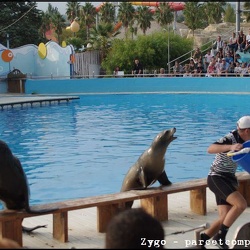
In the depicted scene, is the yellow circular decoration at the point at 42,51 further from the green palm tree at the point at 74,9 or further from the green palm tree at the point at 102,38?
the green palm tree at the point at 74,9

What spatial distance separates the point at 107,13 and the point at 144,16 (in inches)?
275

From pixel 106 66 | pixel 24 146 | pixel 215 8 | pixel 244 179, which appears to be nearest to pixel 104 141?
pixel 24 146

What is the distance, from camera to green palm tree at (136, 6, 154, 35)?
56625mm

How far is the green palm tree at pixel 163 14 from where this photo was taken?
57.9 metres

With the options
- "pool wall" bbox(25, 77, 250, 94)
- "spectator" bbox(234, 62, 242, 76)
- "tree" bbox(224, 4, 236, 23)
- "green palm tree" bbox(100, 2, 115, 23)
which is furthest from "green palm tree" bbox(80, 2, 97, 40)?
"spectator" bbox(234, 62, 242, 76)

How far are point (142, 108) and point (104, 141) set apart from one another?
8.25 meters

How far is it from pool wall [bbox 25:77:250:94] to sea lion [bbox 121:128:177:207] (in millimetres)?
20695

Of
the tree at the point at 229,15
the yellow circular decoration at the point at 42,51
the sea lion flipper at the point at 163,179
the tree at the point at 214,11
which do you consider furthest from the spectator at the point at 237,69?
the tree at the point at 229,15

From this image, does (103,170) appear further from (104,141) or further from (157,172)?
(157,172)

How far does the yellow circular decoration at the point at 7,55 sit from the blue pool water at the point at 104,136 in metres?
5.46

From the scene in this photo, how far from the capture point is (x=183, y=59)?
35625mm

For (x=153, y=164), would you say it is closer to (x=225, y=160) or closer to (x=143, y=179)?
(x=143, y=179)

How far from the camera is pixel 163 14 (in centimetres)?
5816

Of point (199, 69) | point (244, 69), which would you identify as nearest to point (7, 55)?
point (199, 69)
